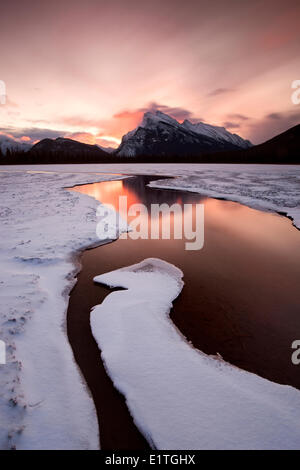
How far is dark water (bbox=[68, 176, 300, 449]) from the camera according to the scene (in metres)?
3.09

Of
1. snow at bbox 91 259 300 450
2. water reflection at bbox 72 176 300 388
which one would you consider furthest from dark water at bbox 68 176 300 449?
snow at bbox 91 259 300 450

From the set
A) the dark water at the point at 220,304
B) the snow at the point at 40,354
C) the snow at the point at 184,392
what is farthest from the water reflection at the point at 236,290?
the snow at the point at 40,354

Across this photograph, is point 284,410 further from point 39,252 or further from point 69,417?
point 39,252

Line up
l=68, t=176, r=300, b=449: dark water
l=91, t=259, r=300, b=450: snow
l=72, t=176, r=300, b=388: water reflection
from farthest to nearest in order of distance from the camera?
l=72, t=176, r=300, b=388: water reflection → l=68, t=176, r=300, b=449: dark water → l=91, t=259, r=300, b=450: snow

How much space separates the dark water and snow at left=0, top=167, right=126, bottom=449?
8.4 inches

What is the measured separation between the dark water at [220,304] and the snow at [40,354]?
214 mm

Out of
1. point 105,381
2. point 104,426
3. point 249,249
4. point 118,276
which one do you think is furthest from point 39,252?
point 249,249

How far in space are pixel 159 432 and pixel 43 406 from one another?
1.42 metres

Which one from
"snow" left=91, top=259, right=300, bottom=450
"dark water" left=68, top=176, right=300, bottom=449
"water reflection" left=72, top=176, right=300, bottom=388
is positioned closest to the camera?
"snow" left=91, top=259, right=300, bottom=450

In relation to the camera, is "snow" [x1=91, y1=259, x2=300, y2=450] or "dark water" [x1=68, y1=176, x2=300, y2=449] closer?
"snow" [x1=91, y1=259, x2=300, y2=450]

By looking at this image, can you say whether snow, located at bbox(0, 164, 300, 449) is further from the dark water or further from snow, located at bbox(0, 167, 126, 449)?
the dark water

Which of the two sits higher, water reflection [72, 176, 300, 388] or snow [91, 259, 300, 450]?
water reflection [72, 176, 300, 388]

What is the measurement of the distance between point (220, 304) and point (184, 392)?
2320 millimetres

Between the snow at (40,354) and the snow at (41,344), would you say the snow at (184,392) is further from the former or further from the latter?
the snow at (40,354)
